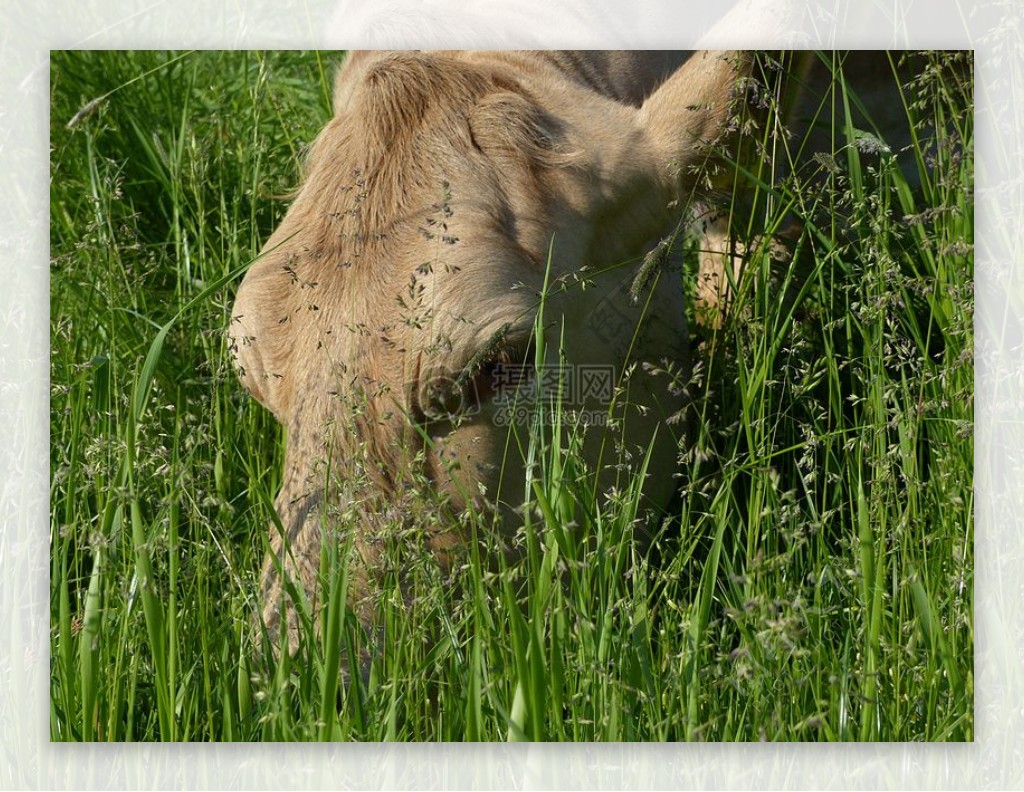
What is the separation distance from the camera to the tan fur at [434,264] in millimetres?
2262

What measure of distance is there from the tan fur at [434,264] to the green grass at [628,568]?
0.36 ft

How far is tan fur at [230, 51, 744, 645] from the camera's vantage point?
2262 mm

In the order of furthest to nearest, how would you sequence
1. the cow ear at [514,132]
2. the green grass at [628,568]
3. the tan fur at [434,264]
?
the cow ear at [514,132]
the tan fur at [434,264]
the green grass at [628,568]

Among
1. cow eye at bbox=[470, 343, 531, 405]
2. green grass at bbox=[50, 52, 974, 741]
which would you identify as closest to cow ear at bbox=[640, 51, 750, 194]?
green grass at bbox=[50, 52, 974, 741]

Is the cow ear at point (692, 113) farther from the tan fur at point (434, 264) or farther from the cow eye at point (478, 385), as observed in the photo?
the cow eye at point (478, 385)

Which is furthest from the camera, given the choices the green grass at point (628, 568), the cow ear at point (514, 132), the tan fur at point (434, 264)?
the cow ear at point (514, 132)

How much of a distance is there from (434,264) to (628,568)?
2.22 ft

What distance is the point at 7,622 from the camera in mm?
2516

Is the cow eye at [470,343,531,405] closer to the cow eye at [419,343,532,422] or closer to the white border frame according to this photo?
the cow eye at [419,343,532,422]

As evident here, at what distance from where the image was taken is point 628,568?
242 centimetres

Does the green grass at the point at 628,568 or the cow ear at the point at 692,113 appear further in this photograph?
the cow ear at the point at 692,113

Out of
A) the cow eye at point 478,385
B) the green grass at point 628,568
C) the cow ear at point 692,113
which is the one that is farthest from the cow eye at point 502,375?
the cow ear at point 692,113

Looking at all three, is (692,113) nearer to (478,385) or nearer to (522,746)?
(478,385)

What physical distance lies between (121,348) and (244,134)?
1.00 metres
